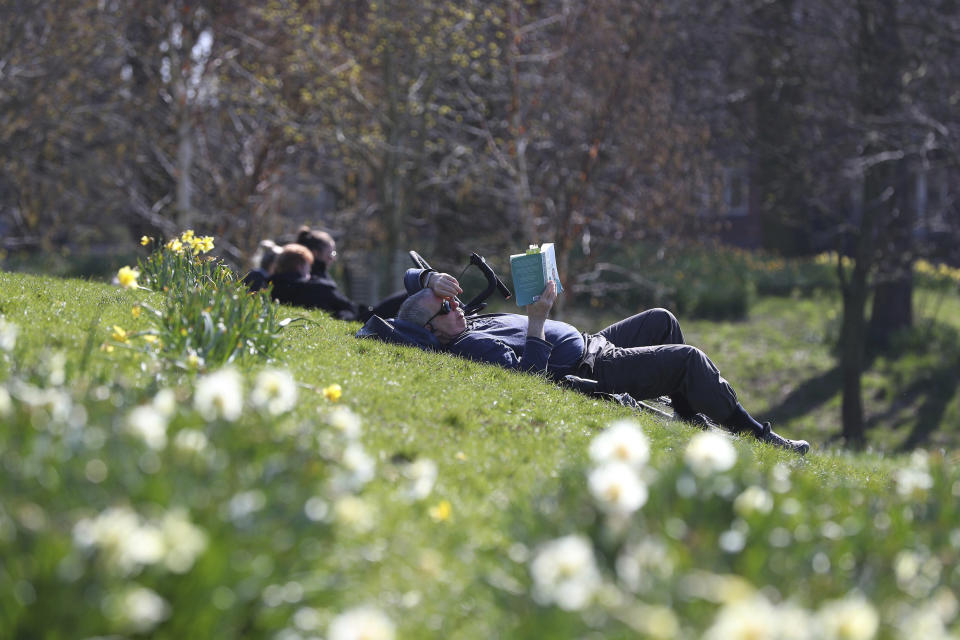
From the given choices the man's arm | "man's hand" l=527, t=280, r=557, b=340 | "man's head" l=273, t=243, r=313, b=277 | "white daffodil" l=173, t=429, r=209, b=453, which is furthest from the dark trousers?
"white daffodil" l=173, t=429, r=209, b=453

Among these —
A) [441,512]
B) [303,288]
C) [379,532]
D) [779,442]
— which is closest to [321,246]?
[303,288]

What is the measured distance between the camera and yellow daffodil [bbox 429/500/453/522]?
11.6 ft

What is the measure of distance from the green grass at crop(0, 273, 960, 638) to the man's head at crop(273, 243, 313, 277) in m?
4.43

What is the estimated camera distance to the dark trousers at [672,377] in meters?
6.62

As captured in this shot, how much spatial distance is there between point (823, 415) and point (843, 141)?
4.69m

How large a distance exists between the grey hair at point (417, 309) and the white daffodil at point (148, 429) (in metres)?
3.91

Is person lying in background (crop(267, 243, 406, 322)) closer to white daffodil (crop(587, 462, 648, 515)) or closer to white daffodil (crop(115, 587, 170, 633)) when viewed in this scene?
white daffodil (crop(587, 462, 648, 515))

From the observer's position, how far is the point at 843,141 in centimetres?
1579

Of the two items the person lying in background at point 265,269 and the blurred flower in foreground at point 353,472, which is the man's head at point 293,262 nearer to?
the person lying in background at point 265,269

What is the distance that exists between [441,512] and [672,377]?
350 centimetres

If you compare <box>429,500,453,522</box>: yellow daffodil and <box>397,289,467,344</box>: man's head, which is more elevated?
<box>397,289,467,344</box>: man's head

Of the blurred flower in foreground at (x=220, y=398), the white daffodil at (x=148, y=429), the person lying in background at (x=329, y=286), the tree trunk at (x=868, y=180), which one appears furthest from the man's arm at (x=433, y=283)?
the tree trunk at (x=868, y=180)

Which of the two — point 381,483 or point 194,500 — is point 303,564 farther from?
point 381,483

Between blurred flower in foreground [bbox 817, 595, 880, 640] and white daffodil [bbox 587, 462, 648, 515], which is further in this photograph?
white daffodil [bbox 587, 462, 648, 515]
